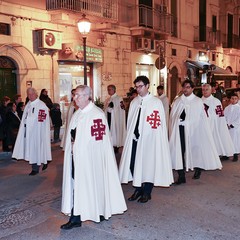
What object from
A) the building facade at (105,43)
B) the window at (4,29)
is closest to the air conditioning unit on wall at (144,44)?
the building facade at (105,43)

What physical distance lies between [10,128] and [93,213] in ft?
20.1

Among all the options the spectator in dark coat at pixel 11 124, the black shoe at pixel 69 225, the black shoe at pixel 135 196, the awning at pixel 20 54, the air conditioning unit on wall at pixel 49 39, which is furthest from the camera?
the air conditioning unit on wall at pixel 49 39

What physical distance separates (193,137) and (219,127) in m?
2.18

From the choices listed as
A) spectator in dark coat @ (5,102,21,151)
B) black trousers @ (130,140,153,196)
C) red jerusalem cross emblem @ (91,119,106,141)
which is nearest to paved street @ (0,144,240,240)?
black trousers @ (130,140,153,196)

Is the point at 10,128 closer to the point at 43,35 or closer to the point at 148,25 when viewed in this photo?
the point at 43,35

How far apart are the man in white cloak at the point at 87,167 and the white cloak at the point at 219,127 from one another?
4.75 m

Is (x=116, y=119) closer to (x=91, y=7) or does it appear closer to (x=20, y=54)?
(x=20, y=54)

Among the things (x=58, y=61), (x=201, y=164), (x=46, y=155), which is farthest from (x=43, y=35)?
(x=201, y=164)

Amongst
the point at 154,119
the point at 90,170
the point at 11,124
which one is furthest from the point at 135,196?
the point at 11,124

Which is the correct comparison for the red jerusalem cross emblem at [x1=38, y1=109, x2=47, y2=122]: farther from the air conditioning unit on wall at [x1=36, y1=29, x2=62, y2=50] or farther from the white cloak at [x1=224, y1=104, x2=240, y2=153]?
the air conditioning unit on wall at [x1=36, y1=29, x2=62, y2=50]

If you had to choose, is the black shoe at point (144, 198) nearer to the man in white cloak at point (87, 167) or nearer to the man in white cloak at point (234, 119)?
the man in white cloak at point (87, 167)

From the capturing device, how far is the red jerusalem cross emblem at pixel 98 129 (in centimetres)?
498

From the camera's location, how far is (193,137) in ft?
25.2

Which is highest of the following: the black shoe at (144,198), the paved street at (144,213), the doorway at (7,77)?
the doorway at (7,77)
